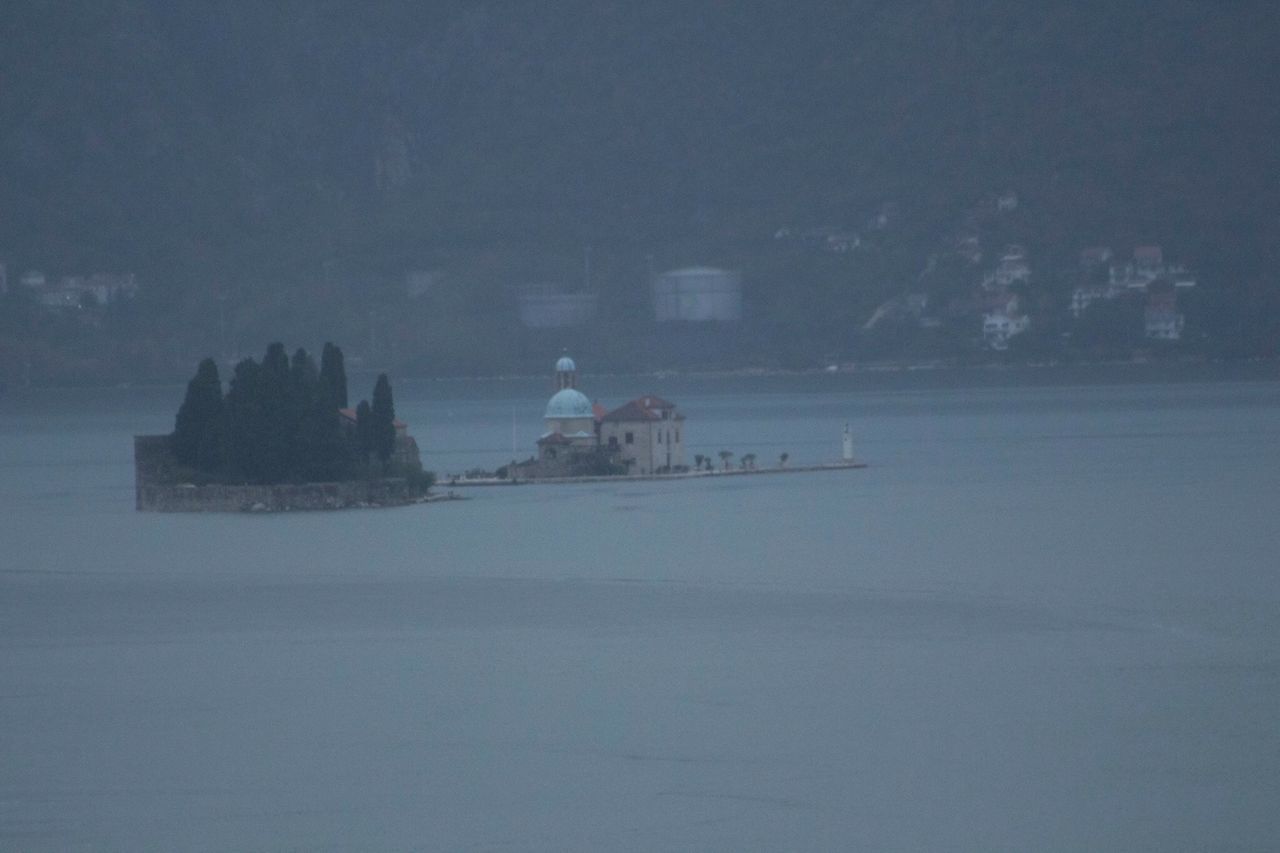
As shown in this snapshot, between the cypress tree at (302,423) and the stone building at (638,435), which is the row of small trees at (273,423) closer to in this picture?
the cypress tree at (302,423)

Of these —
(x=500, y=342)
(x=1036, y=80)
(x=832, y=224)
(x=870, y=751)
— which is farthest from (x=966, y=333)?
(x=870, y=751)

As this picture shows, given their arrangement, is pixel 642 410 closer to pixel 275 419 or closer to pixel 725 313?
pixel 275 419

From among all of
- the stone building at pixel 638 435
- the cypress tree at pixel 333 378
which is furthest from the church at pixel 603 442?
the cypress tree at pixel 333 378

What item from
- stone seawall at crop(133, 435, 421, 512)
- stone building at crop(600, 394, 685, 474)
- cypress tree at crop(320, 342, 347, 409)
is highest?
cypress tree at crop(320, 342, 347, 409)

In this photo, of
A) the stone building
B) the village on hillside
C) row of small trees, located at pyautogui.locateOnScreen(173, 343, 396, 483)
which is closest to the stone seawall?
row of small trees, located at pyautogui.locateOnScreen(173, 343, 396, 483)

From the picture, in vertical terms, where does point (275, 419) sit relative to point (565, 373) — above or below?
below

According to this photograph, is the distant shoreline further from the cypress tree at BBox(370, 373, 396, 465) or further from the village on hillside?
the cypress tree at BBox(370, 373, 396, 465)

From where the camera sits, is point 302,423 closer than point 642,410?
Yes

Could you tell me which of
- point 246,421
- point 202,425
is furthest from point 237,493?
point 246,421
